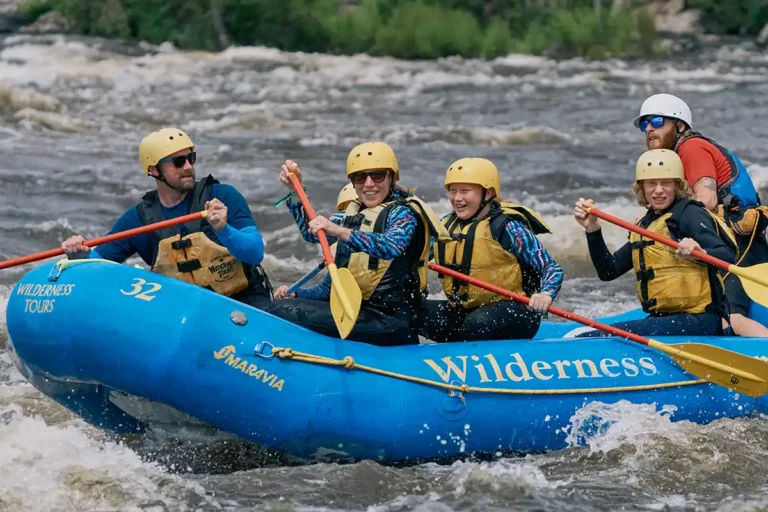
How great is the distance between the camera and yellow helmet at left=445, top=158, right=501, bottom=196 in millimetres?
5613

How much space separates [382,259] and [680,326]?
60.1 inches

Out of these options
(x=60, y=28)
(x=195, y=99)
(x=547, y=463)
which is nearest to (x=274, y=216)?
(x=547, y=463)

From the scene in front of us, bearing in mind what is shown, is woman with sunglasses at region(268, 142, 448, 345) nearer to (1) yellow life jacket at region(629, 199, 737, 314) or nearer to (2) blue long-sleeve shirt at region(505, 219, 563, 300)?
(2) blue long-sleeve shirt at region(505, 219, 563, 300)

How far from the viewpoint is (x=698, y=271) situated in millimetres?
5824

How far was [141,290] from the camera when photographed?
196 inches

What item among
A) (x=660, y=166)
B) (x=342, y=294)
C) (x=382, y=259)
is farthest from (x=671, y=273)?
(x=342, y=294)

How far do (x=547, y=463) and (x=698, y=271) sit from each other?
3.95 ft

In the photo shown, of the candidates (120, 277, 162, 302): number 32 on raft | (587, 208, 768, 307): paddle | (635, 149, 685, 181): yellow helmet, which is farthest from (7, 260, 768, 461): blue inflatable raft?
(635, 149, 685, 181): yellow helmet

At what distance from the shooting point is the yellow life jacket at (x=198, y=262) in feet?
17.8

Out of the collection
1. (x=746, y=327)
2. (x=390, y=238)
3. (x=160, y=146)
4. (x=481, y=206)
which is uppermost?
(x=160, y=146)

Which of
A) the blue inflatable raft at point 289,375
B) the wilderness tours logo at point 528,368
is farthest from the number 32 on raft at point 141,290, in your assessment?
the wilderness tours logo at point 528,368

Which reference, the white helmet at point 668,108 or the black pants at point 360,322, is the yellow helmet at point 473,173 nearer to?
the black pants at point 360,322

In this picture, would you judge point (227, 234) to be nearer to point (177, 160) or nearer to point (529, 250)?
point (177, 160)

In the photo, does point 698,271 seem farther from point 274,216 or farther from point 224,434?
point 274,216
